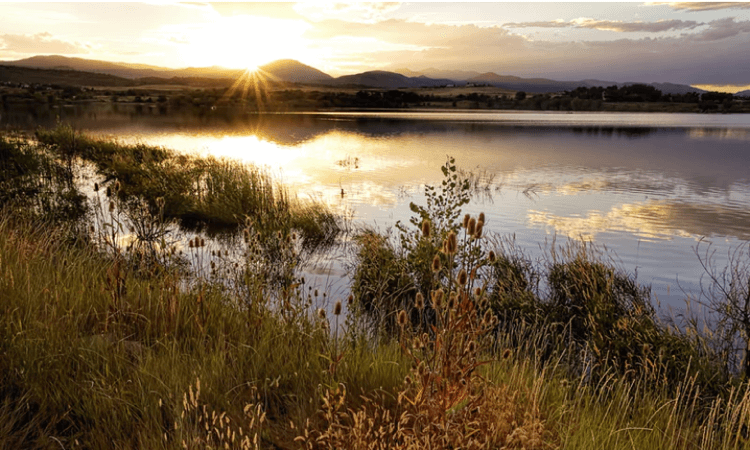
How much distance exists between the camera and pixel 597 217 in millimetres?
19469

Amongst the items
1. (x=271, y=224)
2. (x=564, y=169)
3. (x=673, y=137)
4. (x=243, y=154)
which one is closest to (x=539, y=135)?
(x=673, y=137)

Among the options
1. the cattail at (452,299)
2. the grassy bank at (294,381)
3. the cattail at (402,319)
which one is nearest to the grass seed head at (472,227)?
the grassy bank at (294,381)

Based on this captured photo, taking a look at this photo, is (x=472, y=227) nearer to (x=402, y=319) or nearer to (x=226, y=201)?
(x=402, y=319)

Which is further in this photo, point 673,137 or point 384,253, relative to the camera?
point 673,137

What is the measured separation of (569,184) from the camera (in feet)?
90.4

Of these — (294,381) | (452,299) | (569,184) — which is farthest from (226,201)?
(569,184)

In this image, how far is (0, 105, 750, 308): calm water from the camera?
15516mm

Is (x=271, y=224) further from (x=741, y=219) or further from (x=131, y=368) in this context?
(x=741, y=219)

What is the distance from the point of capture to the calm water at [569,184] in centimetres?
1552

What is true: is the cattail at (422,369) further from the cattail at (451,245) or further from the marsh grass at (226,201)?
the marsh grass at (226,201)

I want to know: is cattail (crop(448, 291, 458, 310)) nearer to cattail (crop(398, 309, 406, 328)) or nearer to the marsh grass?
cattail (crop(398, 309, 406, 328))

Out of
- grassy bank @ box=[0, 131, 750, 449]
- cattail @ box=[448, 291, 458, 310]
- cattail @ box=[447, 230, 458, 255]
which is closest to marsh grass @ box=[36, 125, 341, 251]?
grassy bank @ box=[0, 131, 750, 449]

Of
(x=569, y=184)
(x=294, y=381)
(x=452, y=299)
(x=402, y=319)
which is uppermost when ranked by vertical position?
(x=452, y=299)

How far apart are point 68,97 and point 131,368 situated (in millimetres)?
161769
